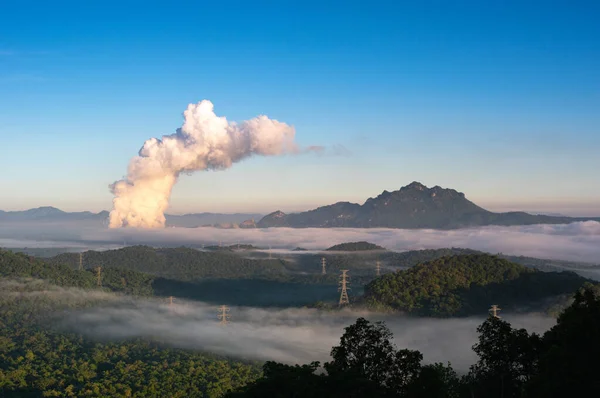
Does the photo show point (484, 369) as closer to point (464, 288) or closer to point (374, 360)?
point (374, 360)

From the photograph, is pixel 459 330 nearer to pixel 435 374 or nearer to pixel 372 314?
pixel 372 314

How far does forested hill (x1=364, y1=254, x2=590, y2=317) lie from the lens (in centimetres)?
13225

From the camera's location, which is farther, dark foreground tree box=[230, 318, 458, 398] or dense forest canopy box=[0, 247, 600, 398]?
dark foreground tree box=[230, 318, 458, 398]

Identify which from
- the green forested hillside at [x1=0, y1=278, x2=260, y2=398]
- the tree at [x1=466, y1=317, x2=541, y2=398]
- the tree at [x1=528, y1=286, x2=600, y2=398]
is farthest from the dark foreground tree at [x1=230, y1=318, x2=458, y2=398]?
the green forested hillside at [x1=0, y1=278, x2=260, y2=398]

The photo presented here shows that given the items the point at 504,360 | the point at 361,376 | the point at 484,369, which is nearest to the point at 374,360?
the point at 361,376

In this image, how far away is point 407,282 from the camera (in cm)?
13888

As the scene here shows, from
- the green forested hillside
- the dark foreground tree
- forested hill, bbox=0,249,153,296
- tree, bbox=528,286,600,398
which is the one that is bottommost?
the green forested hillside

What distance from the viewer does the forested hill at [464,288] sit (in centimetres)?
13225

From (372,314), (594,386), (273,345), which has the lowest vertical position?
(273,345)

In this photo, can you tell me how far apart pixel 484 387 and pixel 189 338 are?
107610 millimetres

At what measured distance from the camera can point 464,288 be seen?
452 ft

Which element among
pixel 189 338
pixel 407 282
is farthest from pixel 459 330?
pixel 189 338

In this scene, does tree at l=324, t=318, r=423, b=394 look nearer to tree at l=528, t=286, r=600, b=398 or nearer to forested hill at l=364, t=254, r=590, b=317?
tree at l=528, t=286, r=600, b=398

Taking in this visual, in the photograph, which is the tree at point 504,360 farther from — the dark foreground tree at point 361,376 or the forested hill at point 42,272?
the forested hill at point 42,272
